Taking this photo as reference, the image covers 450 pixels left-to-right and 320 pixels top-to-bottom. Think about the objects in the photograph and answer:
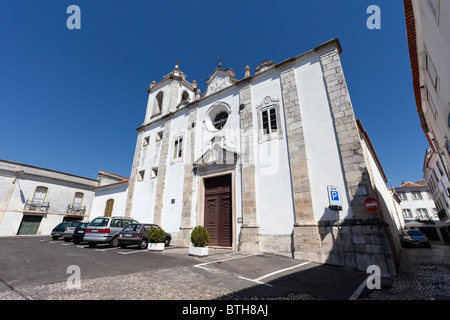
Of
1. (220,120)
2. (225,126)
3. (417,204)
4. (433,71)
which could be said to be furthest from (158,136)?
(417,204)

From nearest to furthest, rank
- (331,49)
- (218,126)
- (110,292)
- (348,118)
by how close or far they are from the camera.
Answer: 1. (110,292)
2. (348,118)
3. (331,49)
4. (218,126)

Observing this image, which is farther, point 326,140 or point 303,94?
point 303,94

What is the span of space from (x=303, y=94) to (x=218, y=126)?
18.0 ft

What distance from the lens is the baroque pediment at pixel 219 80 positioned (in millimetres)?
13117

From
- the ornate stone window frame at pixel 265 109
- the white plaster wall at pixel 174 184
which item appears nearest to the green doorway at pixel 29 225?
the white plaster wall at pixel 174 184

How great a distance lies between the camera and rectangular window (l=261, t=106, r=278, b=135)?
10.1 meters

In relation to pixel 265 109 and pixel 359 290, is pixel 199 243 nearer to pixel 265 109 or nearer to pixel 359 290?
pixel 359 290

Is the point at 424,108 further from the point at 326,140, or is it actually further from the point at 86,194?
the point at 86,194

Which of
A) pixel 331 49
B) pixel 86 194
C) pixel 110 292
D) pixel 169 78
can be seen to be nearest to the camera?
pixel 110 292

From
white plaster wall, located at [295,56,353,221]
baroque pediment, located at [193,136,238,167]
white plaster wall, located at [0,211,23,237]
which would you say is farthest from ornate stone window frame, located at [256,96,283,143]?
white plaster wall, located at [0,211,23,237]

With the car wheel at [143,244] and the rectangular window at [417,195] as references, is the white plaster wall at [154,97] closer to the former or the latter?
the car wheel at [143,244]

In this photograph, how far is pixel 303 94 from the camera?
31.3 ft
